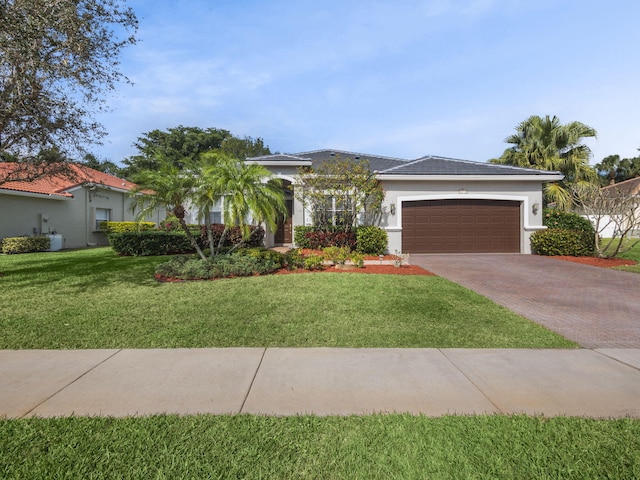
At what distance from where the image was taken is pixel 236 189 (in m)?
9.21

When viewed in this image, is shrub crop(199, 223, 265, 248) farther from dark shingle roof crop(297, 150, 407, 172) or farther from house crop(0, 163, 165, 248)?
dark shingle roof crop(297, 150, 407, 172)

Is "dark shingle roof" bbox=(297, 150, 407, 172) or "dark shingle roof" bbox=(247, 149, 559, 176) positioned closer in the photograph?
"dark shingle roof" bbox=(247, 149, 559, 176)

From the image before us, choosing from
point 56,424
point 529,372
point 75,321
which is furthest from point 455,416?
point 75,321

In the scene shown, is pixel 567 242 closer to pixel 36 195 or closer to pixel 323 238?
pixel 323 238

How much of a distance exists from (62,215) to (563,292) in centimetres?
2357

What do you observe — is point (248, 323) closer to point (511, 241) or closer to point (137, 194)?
point (137, 194)

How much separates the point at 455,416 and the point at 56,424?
10.9 feet

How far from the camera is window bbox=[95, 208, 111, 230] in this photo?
71.8ft

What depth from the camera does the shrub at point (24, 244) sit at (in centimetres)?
1570

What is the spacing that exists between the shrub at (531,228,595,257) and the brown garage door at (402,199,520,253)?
130 cm

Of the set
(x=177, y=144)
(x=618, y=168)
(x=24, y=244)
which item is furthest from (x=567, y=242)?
(x=618, y=168)

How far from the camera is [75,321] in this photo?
5652mm

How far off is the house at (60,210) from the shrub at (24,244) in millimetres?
589

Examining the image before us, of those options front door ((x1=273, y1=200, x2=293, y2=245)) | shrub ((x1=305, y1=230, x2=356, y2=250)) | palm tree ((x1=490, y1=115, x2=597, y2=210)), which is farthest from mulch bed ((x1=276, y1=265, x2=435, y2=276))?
palm tree ((x1=490, y1=115, x2=597, y2=210))
